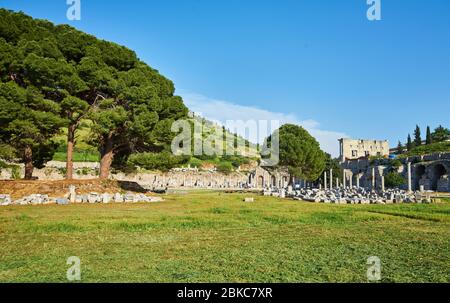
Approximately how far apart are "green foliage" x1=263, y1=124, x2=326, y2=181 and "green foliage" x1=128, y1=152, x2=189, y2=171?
73.1 ft

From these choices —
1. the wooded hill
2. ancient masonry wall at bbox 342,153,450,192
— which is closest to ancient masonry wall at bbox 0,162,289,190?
ancient masonry wall at bbox 342,153,450,192

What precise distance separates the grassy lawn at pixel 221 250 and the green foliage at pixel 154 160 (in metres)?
12.5

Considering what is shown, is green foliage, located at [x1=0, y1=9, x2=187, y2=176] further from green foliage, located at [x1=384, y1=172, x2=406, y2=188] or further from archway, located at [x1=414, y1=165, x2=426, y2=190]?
archway, located at [x1=414, y1=165, x2=426, y2=190]

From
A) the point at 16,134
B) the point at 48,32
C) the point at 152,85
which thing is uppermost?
the point at 48,32

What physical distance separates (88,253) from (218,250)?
2631 millimetres

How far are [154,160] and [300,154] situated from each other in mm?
24160

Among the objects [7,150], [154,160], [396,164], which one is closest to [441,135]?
[396,164]

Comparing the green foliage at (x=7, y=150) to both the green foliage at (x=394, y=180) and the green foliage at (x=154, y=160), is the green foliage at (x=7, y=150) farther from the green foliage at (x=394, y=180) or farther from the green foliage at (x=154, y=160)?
the green foliage at (x=394, y=180)

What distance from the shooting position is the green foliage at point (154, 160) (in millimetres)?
24703

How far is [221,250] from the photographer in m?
7.30

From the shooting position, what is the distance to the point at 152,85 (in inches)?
1017

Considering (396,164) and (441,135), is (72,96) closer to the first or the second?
(396,164)
